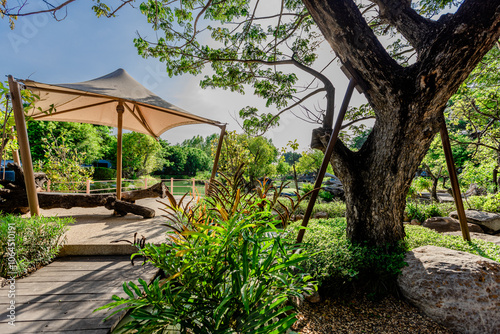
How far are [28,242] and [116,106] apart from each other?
3803 millimetres

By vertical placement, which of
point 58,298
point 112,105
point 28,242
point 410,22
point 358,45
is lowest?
point 58,298

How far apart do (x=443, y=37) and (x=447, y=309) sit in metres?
2.80

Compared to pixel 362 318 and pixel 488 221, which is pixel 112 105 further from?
pixel 488 221

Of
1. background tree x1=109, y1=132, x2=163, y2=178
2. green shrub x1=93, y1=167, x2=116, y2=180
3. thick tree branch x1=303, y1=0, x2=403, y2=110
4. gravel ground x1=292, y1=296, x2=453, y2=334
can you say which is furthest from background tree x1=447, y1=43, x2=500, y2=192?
green shrub x1=93, y1=167, x2=116, y2=180

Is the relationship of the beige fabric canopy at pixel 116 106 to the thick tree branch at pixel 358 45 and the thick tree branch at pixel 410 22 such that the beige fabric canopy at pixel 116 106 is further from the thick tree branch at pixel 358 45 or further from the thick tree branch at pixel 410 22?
the thick tree branch at pixel 410 22

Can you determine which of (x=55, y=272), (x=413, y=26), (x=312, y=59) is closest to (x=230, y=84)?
(x=312, y=59)

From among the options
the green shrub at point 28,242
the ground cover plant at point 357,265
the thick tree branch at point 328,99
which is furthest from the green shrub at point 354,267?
the green shrub at point 28,242

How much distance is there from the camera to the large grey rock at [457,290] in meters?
1.90

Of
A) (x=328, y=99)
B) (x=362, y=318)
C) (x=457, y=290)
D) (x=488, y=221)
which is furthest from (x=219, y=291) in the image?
(x=488, y=221)

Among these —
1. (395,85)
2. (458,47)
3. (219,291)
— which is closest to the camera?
(219,291)

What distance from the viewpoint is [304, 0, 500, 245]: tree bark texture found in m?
2.19

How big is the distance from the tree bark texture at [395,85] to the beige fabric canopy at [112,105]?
2821 millimetres

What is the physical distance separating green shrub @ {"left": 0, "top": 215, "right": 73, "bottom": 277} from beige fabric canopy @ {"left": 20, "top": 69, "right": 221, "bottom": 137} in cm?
185

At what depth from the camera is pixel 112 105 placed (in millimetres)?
5531
